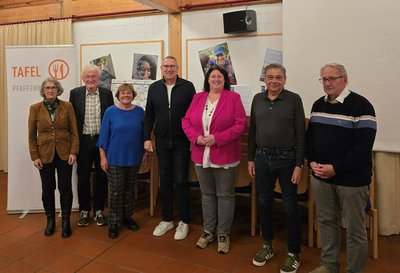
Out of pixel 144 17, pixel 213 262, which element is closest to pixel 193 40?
pixel 144 17

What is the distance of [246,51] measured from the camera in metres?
3.77

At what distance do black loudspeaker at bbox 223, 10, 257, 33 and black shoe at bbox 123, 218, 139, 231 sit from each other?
2.24 m

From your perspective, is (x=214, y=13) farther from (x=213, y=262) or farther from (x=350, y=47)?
(x=213, y=262)

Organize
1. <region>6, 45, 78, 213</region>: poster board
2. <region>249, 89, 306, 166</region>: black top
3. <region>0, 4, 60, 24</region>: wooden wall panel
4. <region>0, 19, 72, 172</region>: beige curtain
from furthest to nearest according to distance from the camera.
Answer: <region>0, 4, 60, 24</region>: wooden wall panel → <region>0, 19, 72, 172</region>: beige curtain → <region>6, 45, 78, 213</region>: poster board → <region>249, 89, 306, 166</region>: black top

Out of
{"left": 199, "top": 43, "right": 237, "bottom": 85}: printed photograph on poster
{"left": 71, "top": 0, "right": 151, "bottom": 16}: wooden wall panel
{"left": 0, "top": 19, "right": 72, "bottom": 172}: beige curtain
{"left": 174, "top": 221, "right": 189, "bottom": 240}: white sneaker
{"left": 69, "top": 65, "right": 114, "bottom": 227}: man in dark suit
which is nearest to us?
{"left": 174, "top": 221, "right": 189, "bottom": 240}: white sneaker

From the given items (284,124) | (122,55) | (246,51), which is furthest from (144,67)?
(284,124)

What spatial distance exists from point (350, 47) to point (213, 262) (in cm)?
214

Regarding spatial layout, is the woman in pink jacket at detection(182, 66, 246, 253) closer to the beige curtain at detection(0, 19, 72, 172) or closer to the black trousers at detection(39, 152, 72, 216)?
the black trousers at detection(39, 152, 72, 216)

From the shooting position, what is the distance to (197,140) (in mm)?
2506

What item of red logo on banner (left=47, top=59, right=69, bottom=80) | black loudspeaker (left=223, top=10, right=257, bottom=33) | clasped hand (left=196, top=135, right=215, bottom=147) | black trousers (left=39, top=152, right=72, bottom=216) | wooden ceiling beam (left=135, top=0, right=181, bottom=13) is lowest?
black trousers (left=39, top=152, right=72, bottom=216)

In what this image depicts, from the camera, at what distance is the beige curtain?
4684 mm

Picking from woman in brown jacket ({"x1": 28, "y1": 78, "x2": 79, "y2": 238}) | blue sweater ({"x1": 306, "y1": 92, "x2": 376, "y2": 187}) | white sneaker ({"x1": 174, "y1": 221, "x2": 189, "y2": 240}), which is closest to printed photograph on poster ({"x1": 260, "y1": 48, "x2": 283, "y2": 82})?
blue sweater ({"x1": 306, "y1": 92, "x2": 376, "y2": 187})

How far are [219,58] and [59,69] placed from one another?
1.73 m

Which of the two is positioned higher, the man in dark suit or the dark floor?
the man in dark suit
